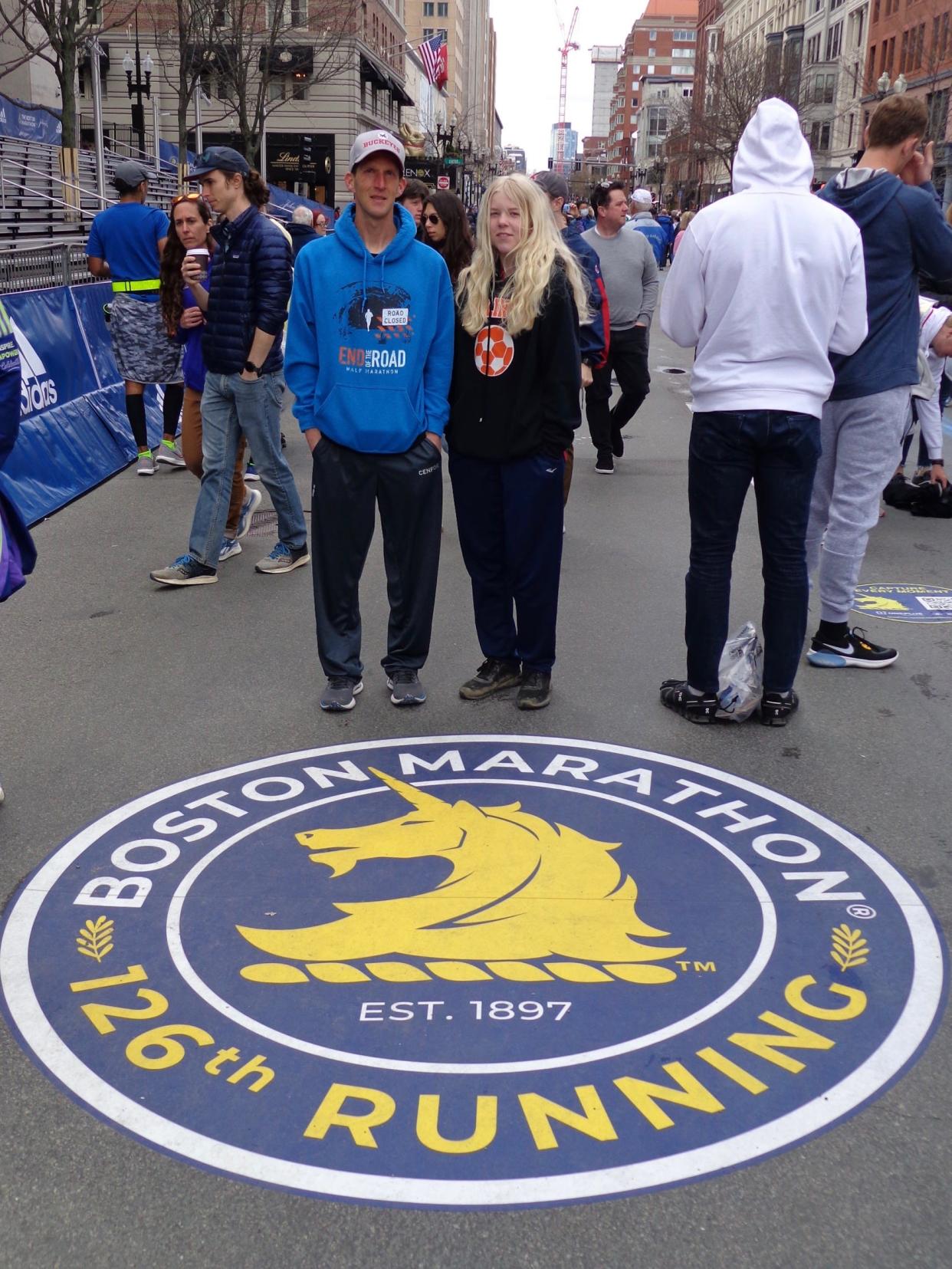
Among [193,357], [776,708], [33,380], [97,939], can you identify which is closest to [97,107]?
[33,380]

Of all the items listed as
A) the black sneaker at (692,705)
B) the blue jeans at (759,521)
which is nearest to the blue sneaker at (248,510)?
the black sneaker at (692,705)

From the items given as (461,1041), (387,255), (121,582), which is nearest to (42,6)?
(121,582)

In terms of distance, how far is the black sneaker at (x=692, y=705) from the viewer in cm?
493

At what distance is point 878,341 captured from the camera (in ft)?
17.0

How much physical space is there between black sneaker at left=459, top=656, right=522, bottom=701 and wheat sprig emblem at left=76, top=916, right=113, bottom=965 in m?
2.05

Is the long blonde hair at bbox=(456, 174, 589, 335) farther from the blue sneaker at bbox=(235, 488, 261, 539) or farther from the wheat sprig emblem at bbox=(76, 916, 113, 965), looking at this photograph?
the blue sneaker at bbox=(235, 488, 261, 539)

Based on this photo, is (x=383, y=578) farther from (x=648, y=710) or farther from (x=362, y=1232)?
(x=362, y=1232)

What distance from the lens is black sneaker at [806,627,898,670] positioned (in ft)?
18.2

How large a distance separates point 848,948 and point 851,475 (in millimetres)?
2637

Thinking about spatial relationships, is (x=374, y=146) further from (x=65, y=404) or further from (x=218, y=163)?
(x=65, y=404)

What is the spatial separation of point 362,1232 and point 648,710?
2.96 metres

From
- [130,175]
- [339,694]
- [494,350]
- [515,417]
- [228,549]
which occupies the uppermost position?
[130,175]

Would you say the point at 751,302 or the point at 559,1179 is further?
the point at 751,302

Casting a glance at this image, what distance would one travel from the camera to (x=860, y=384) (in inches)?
204
